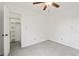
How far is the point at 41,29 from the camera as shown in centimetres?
618

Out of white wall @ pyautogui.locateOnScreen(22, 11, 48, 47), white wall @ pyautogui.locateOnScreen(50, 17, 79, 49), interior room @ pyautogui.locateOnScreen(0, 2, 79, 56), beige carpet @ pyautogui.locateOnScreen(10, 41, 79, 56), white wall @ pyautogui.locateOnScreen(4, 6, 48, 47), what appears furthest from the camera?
white wall @ pyautogui.locateOnScreen(22, 11, 48, 47)

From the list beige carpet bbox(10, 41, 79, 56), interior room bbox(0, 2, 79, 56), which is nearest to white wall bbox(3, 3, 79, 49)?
interior room bbox(0, 2, 79, 56)

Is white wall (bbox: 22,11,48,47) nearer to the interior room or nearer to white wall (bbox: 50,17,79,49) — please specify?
the interior room

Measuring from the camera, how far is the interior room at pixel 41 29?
3.72m

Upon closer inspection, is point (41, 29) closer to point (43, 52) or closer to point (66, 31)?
point (66, 31)

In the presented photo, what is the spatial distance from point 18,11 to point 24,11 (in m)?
0.40

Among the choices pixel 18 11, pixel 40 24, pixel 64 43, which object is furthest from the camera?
pixel 40 24

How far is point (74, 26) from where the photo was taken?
4.55 m

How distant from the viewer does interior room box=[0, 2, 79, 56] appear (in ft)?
12.2

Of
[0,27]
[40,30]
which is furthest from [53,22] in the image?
[0,27]

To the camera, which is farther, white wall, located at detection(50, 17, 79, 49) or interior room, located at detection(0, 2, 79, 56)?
white wall, located at detection(50, 17, 79, 49)

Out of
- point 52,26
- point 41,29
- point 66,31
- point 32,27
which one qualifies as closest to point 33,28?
point 32,27

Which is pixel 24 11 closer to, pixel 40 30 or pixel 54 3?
pixel 40 30

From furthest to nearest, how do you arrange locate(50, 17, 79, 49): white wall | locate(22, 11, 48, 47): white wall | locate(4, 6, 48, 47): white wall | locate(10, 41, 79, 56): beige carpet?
locate(22, 11, 48, 47): white wall, locate(4, 6, 48, 47): white wall, locate(50, 17, 79, 49): white wall, locate(10, 41, 79, 56): beige carpet
